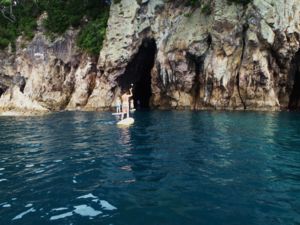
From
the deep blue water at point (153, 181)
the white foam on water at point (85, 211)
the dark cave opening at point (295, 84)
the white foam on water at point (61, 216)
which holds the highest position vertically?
the dark cave opening at point (295, 84)

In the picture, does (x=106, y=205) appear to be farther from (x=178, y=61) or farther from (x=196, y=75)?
(x=196, y=75)

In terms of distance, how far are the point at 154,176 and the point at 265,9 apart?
35066 mm

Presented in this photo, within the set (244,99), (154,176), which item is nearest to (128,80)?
(244,99)

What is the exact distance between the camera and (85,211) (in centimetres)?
858

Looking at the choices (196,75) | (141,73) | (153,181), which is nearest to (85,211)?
(153,181)

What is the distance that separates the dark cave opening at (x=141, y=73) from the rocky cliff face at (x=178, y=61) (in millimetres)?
214

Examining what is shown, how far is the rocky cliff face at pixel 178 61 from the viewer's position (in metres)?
41.5

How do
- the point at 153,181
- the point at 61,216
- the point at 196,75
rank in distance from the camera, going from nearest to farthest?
1. the point at 61,216
2. the point at 153,181
3. the point at 196,75

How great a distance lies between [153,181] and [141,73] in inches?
1831

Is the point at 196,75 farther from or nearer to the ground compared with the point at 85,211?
farther from the ground

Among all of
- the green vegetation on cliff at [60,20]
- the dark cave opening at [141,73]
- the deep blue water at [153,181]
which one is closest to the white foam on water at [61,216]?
the deep blue water at [153,181]

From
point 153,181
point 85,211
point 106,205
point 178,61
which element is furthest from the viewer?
point 178,61

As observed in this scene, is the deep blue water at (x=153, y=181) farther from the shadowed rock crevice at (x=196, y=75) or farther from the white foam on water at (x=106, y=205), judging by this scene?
the shadowed rock crevice at (x=196, y=75)

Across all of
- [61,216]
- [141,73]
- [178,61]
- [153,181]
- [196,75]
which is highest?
[178,61]
